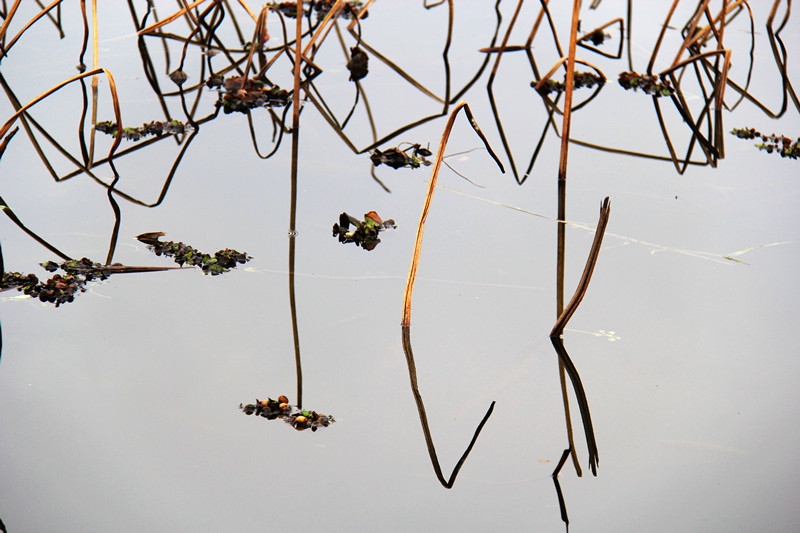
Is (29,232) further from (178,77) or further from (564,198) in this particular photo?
(564,198)

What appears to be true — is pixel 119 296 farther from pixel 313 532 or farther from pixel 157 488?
pixel 313 532

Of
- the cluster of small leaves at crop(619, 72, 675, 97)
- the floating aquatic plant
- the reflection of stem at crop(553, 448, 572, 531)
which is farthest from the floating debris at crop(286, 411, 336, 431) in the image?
the floating aquatic plant

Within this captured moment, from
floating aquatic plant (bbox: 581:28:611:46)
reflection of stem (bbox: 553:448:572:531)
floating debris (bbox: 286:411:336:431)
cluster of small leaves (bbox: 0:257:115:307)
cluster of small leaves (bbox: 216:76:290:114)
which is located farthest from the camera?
floating aquatic plant (bbox: 581:28:611:46)

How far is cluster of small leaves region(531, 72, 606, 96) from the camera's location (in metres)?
2.13

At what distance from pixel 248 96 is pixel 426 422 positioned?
1327 mm

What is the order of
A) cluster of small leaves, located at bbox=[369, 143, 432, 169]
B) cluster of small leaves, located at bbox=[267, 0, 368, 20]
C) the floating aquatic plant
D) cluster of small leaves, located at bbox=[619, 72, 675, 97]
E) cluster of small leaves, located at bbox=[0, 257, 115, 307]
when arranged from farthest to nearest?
1. cluster of small leaves, located at bbox=[267, 0, 368, 20]
2. the floating aquatic plant
3. cluster of small leaves, located at bbox=[619, 72, 675, 97]
4. cluster of small leaves, located at bbox=[369, 143, 432, 169]
5. cluster of small leaves, located at bbox=[0, 257, 115, 307]

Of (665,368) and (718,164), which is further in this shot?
(718,164)

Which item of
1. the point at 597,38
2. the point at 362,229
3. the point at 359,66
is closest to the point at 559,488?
the point at 362,229

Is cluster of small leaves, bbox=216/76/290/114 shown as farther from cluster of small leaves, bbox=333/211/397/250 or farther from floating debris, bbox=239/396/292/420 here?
floating debris, bbox=239/396/292/420

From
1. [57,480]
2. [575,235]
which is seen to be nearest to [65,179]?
[57,480]

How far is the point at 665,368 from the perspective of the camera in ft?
3.55

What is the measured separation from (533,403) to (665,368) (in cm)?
22

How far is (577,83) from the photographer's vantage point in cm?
220

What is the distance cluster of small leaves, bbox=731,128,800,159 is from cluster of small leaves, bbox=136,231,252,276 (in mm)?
1314
